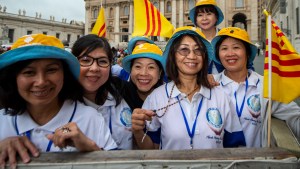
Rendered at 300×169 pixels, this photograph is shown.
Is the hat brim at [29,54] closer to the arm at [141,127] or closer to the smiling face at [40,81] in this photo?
the smiling face at [40,81]

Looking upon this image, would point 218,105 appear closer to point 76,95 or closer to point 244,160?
point 244,160

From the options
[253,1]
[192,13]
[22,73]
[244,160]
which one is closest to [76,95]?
[22,73]

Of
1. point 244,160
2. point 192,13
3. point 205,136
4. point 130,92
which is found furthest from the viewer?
point 192,13

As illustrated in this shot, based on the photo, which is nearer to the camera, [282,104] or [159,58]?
[282,104]

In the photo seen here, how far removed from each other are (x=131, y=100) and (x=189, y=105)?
86cm

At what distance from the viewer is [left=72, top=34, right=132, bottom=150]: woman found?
7.41ft

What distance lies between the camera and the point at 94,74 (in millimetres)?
2248

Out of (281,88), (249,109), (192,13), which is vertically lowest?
(249,109)

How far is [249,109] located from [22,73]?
1.93m

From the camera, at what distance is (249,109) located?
94.6 inches

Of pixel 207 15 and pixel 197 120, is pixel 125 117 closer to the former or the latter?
pixel 197 120

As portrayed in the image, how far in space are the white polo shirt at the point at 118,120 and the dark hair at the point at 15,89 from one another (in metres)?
0.41

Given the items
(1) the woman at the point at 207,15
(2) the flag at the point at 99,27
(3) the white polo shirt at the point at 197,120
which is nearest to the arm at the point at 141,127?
(3) the white polo shirt at the point at 197,120

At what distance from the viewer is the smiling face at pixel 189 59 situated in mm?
2199
